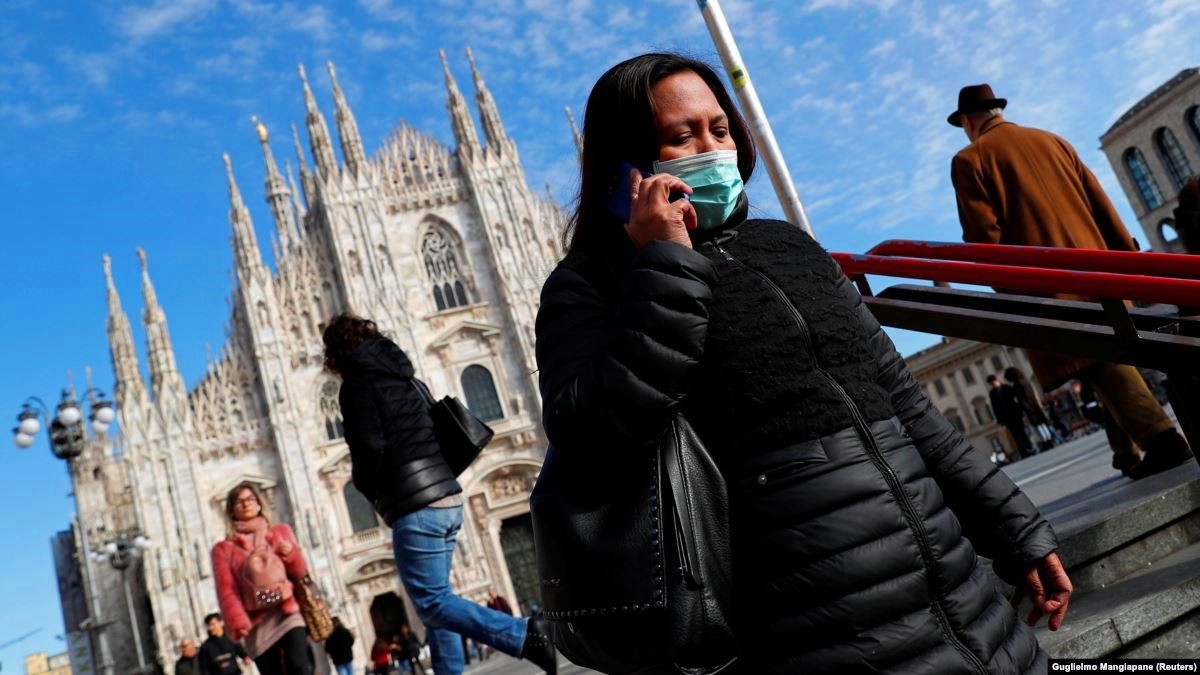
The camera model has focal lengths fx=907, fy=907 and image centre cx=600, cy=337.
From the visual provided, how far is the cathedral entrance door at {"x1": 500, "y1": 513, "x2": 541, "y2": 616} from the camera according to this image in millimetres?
24625

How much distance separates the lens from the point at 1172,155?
40.6 metres

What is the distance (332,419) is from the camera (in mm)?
25500

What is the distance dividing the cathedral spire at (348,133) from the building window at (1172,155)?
114ft

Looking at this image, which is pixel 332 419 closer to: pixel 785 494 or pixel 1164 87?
pixel 785 494

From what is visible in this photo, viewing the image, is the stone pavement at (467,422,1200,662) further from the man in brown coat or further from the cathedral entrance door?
the cathedral entrance door

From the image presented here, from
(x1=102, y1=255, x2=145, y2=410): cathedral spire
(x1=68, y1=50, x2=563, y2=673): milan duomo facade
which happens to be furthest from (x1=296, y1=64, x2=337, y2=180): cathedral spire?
(x1=102, y1=255, x2=145, y2=410): cathedral spire

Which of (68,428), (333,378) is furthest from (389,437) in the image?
(333,378)

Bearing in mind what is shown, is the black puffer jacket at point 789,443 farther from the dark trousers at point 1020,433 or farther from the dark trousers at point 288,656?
the dark trousers at point 1020,433

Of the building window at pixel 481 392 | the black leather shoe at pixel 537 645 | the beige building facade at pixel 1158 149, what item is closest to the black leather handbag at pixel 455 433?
the black leather shoe at pixel 537 645

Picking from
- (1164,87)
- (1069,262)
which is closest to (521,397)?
(1069,262)

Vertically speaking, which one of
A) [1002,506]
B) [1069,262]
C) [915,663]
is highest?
[1069,262]

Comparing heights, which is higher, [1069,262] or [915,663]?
[1069,262]

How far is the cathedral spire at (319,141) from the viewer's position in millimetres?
27688

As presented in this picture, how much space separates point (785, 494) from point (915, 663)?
29cm
